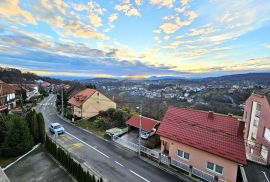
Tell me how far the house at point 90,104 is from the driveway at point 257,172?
2859 centimetres

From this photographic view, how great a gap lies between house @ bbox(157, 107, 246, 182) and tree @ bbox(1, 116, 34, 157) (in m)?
15.9

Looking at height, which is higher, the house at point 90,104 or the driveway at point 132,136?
the house at point 90,104

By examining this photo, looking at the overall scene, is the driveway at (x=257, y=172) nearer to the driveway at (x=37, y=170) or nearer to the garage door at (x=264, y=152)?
the garage door at (x=264, y=152)

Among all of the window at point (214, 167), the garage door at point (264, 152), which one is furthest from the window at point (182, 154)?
the garage door at point (264, 152)

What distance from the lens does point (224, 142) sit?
50.8 ft

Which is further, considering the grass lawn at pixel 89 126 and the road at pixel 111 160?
the grass lawn at pixel 89 126

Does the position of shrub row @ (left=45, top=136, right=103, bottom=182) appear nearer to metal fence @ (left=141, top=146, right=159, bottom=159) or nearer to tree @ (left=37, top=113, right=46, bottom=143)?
tree @ (left=37, top=113, right=46, bottom=143)

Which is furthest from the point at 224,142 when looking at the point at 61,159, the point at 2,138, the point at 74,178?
the point at 2,138

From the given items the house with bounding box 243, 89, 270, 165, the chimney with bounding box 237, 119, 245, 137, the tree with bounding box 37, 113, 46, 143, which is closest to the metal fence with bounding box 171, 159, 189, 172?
the chimney with bounding box 237, 119, 245, 137

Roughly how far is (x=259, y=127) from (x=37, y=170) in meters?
24.8

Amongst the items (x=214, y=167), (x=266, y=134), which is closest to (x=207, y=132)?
(x=214, y=167)

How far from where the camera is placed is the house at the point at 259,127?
1781 centimetres

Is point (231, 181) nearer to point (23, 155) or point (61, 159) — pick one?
point (61, 159)

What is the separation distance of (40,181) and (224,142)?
16.8 metres
